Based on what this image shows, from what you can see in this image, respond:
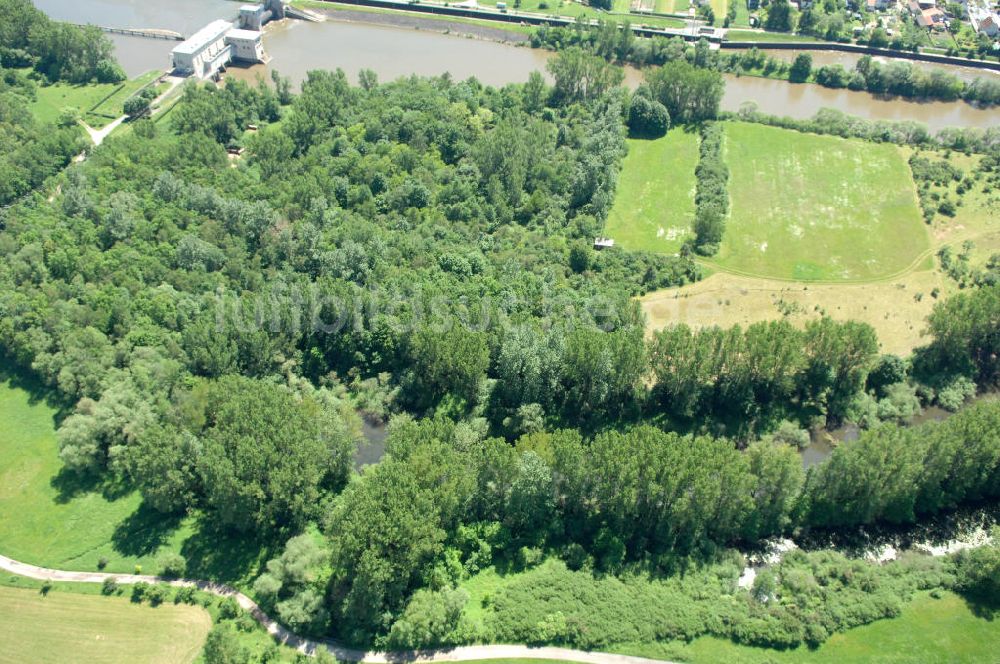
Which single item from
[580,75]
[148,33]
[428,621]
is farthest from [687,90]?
[148,33]

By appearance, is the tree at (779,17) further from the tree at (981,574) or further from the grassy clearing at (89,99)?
the grassy clearing at (89,99)

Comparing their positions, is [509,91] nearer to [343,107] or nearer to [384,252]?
[343,107]

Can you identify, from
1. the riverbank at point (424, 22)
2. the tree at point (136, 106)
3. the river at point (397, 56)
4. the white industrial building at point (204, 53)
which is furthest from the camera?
the riverbank at point (424, 22)

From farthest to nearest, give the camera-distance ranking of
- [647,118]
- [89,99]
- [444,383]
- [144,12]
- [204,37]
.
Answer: [144,12] < [204,37] < [89,99] < [647,118] < [444,383]

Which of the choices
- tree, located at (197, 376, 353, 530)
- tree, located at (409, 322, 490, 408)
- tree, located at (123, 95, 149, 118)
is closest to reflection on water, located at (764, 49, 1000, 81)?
tree, located at (409, 322, 490, 408)

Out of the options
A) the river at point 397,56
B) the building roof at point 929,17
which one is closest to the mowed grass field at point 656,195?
the river at point 397,56

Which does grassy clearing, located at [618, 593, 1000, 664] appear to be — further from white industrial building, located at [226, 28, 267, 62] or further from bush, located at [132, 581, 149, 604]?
white industrial building, located at [226, 28, 267, 62]

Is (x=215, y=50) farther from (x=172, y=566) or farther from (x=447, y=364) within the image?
(x=172, y=566)
